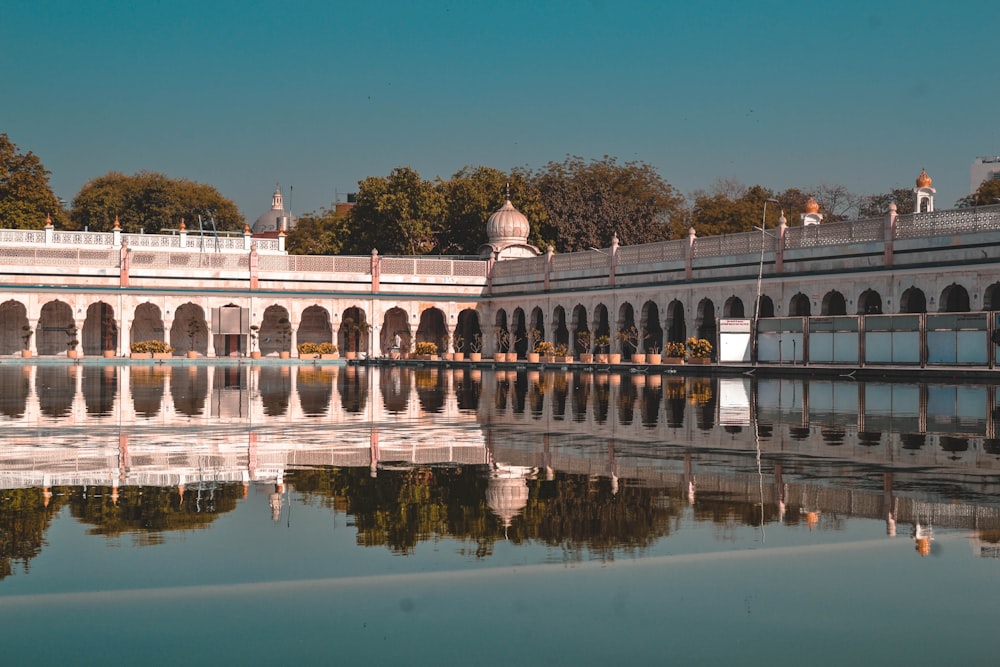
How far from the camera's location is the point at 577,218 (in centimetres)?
8512

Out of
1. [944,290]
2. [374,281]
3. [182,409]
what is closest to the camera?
[182,409]

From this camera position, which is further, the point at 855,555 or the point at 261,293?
the point at 261,293

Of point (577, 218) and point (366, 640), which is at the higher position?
point (577, 218)

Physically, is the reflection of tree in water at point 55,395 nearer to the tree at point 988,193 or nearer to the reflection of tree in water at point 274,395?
the reflection of tree in water at point 274,395

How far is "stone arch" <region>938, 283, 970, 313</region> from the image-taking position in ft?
156

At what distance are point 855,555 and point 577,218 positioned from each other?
77609 millimetres

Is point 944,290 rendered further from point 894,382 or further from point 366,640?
point 366,640

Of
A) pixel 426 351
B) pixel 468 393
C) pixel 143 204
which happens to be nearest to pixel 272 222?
pixel 143 204

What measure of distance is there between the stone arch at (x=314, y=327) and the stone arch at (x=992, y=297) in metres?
45.9

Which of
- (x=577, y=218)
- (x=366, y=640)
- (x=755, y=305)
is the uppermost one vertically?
(x=577, y=218)

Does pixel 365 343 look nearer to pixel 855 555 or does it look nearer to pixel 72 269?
pixel 72 269

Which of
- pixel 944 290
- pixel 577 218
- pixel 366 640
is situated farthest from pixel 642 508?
pixel 577 218

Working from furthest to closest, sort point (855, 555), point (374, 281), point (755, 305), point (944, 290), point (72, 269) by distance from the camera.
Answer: point (374, 281) → point (72, 269) → point (755, 305) → point (944, 290) → point (855, 555)

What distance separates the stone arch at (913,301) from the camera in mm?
49219
